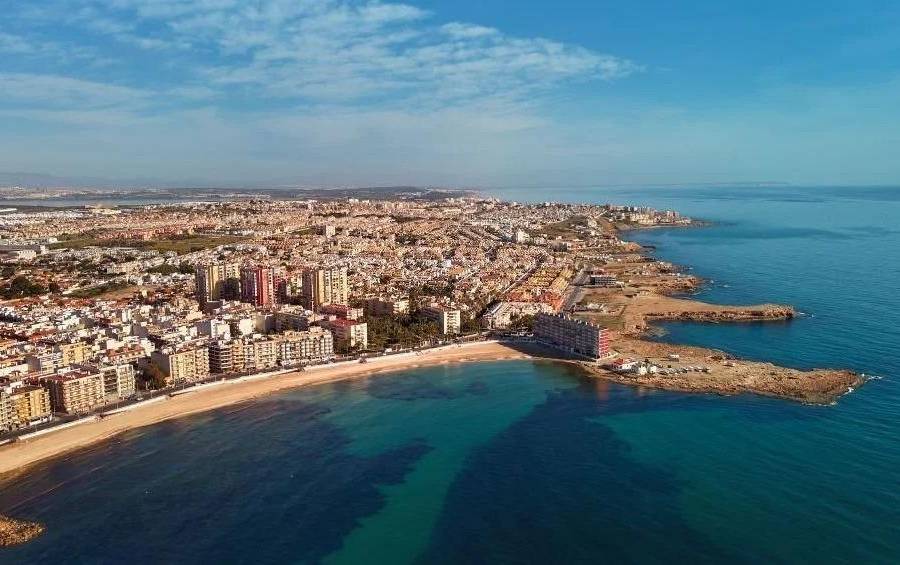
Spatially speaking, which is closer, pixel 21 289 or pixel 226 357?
pixel 226 357

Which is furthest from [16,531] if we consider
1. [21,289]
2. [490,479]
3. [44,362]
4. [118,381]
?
[21,289]

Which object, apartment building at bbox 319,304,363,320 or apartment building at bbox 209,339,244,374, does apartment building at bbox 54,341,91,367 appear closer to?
apartment building at bbox 209,339,244,374

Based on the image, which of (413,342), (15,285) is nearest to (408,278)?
(413,342)

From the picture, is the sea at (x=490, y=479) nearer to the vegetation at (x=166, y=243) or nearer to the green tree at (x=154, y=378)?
the green tree at (x=154, y=378)

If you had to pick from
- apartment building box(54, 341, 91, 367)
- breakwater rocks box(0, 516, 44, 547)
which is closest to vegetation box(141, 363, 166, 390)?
apartment building box(54, 341, 91, 367)

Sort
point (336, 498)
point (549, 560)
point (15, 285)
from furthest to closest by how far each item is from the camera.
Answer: point (15, 285), point (336, 498), point (549, 560)

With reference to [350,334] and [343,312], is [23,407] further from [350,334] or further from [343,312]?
[343,312]

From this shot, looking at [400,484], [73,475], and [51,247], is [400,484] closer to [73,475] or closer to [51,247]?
[73,475]

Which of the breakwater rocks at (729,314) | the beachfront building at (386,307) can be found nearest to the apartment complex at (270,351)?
the beachfront building at (386,307)
